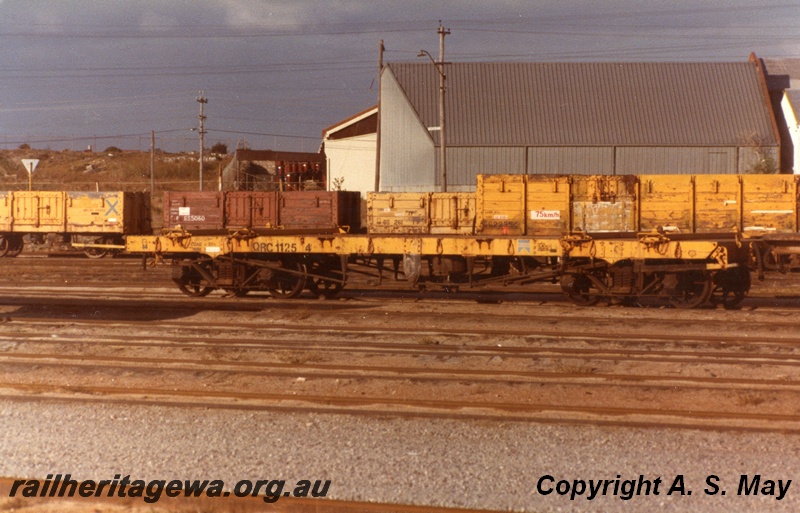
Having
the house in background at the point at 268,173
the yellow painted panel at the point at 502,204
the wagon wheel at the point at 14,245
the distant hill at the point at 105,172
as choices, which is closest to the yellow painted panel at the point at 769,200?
the yellow painted panel at the point at 502,204

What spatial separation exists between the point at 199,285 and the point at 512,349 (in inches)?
350

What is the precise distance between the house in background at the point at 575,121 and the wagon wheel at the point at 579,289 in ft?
79.1

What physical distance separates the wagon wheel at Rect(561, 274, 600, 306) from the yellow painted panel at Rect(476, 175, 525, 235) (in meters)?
1.51

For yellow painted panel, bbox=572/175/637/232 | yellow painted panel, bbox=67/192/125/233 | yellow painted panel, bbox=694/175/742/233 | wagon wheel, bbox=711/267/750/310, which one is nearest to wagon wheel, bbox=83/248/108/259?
yellow painted panel, bbox=67/192/125/233

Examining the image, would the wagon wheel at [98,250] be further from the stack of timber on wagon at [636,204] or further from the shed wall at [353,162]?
the shed wall at [353,162]

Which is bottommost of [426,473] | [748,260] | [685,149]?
[426,473]

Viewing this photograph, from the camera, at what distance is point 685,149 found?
40375 millimetres

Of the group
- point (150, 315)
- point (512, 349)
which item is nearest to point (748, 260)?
point (512, 349)

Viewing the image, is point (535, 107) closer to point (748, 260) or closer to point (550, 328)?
point (748, 260)

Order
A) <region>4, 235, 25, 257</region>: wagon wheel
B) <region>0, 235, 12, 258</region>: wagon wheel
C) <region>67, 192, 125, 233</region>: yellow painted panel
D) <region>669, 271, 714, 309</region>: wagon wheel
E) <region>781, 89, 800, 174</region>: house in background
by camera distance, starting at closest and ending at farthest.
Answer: <region>669, 271, 714, 309</region>: wagon wheel
<region>67, 192, 125, 233</region>: yellow painted panel
<region>0, 235, 12, 258</region>: wagon wheel
<region>4, 235, 25, 257</region>: wagon wheel
<region>781, 89, 800, 174</region>: house in background

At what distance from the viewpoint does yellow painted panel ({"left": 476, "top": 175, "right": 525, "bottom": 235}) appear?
16.6 meters

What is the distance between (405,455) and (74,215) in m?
25.9

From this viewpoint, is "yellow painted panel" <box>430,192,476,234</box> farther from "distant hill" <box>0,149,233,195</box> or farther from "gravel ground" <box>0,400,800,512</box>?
"distant hill" <box>0,149,233,195</box>

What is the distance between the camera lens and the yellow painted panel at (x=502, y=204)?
16.6 metres
